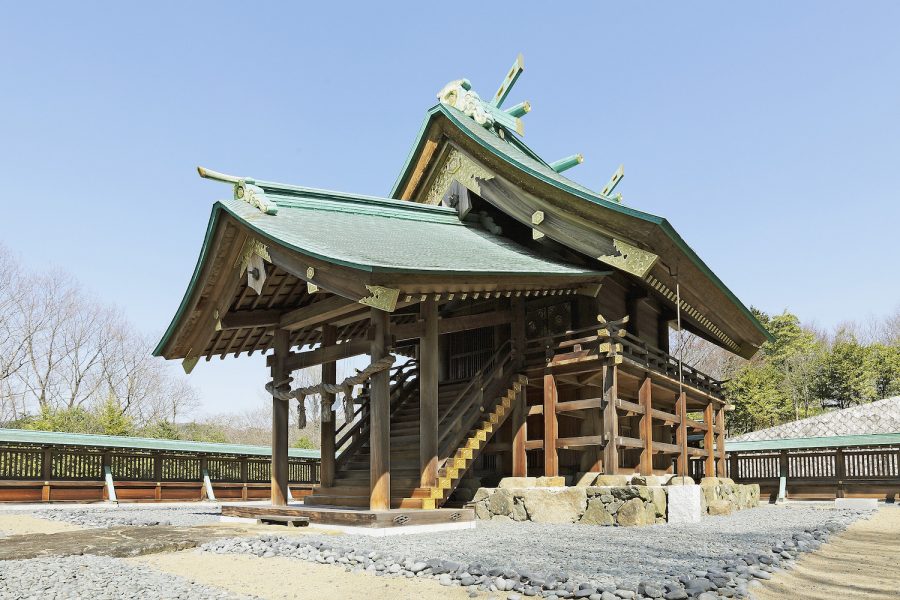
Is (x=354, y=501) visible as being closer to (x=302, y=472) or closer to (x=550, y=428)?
(x=550, y=428)

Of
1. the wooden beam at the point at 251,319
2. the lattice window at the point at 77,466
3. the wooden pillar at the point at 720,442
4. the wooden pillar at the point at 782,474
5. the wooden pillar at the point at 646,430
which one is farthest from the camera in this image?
the wooden pillar at the point at 782,474

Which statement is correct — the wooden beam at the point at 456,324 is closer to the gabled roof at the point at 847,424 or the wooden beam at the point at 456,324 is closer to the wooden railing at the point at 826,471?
the wooden railing at the point at 826,471

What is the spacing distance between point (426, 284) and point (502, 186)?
5188 millimetres

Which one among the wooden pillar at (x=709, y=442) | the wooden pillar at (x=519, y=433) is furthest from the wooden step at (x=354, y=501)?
the wooden pillar at (x=709, y=442)

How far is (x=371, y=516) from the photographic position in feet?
32.4

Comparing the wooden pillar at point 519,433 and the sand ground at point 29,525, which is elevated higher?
the wooden pillar at point 519,433

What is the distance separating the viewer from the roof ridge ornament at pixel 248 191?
11664 millimetres

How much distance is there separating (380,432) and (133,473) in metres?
11.7

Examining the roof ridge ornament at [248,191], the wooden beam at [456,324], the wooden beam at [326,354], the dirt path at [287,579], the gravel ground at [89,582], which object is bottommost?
the dirt path at [287,579]

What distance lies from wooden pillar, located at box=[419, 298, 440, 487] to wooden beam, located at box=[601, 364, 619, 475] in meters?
3.28

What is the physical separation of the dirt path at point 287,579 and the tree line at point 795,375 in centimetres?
3221

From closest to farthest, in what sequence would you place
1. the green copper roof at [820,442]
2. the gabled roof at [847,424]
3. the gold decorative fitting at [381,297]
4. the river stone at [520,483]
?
the gold decorative fitting at [381,297], the river stone at [520,483], the green copper roof at [820,442], the gabled roof at [847,424]

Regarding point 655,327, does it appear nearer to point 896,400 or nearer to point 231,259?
point 231,259

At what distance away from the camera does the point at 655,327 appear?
18.0 meters
